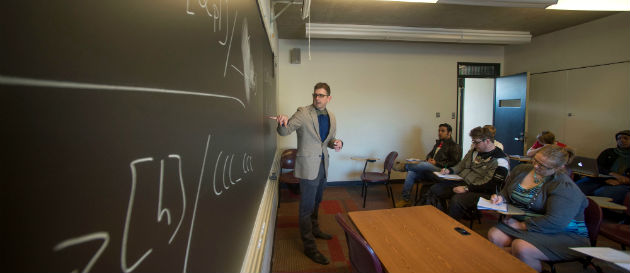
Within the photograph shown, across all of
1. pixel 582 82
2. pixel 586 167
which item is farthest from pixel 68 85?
pixel 582 82

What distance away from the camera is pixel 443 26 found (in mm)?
4801

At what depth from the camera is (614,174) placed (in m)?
3.65

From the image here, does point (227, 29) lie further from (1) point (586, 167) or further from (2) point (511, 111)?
(2) point (511, 111)

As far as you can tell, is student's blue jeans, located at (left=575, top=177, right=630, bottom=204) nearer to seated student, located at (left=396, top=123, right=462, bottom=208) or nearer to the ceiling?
seated student, located at (left=396, top=123, right=462, bottom=208)

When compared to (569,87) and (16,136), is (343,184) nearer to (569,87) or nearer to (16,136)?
(569,87)

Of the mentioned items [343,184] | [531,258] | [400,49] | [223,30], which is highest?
[400,49]

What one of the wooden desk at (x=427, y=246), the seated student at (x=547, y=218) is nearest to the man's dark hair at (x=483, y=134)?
the seated student at (x=547, y=218)

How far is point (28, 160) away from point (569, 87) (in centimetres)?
659

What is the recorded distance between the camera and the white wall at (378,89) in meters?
5.22

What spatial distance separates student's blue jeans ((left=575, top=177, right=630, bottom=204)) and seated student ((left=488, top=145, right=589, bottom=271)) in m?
2.42

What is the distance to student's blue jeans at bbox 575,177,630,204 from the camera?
348cm

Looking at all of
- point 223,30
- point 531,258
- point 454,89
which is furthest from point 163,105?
point 454,89

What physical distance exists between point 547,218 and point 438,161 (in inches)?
89.5

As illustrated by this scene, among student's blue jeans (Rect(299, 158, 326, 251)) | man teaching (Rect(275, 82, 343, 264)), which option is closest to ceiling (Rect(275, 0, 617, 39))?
man teaching (Rect(275, 82, 343, 264))
